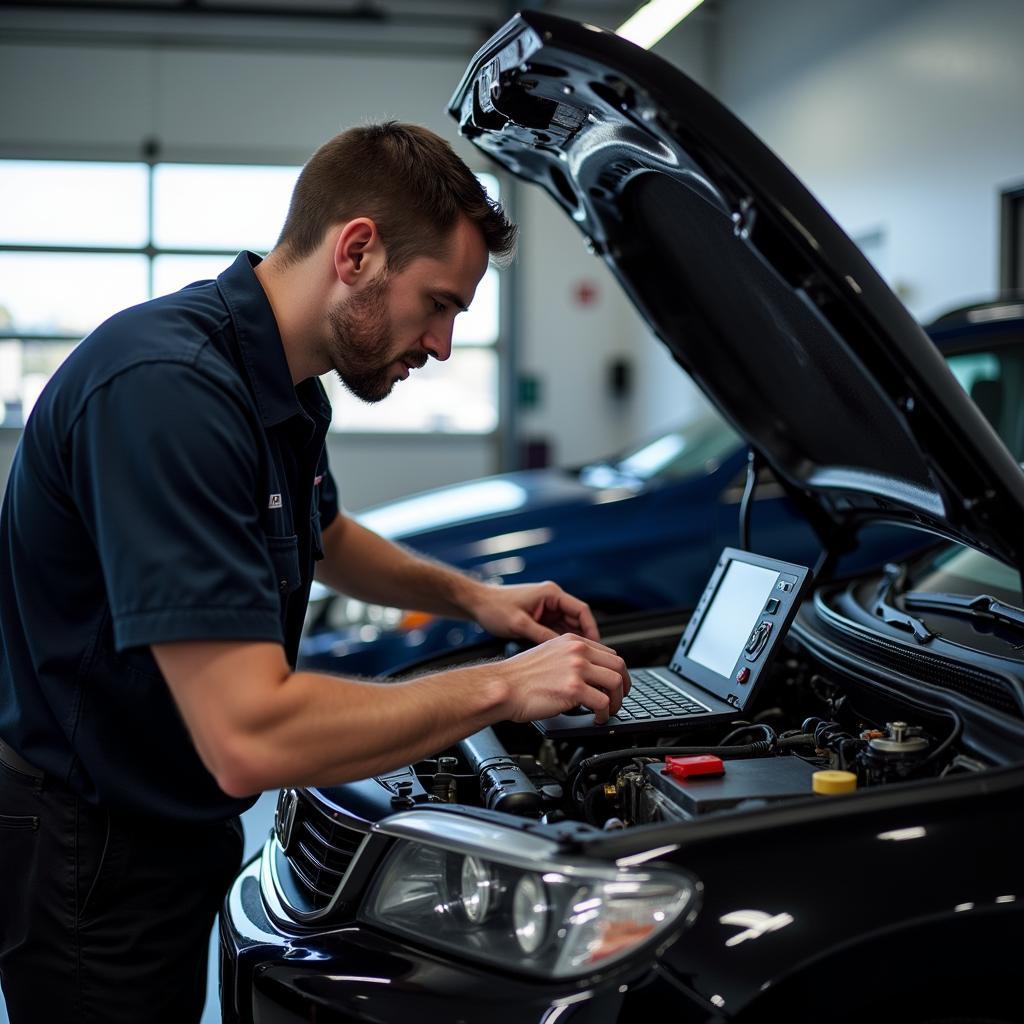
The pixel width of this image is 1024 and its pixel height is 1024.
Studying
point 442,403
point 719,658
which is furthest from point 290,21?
point 719,658

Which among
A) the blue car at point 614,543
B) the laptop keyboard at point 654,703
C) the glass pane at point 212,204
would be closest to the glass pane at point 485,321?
the glass pane at point 212,204

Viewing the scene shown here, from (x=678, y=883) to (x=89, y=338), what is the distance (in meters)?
0.91

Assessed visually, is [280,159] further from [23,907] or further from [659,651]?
[23,907]

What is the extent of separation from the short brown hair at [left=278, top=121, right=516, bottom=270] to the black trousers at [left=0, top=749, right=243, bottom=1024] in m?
0.77

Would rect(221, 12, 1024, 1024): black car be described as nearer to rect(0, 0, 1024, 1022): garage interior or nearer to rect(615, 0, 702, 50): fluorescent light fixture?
rect(615, 0, 702, 50): fluorescent light fixture

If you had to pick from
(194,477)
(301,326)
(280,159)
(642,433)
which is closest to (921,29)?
(642,433)

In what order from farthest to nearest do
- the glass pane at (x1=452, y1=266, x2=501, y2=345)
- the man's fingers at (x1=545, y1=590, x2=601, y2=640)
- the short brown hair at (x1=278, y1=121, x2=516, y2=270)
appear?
the glass pane at (x1=452, y1=266, x2=501, y2=345) → the man's fingers at (x1=545, y1=590, x2=601, y2=640) → the short brown hair at (x1=278, y1=121, x2=516, y2=270)

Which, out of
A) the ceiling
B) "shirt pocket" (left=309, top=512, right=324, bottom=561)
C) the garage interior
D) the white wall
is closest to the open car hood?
"shirt pocket" (left=309, top=512, right=324, bottom=561)

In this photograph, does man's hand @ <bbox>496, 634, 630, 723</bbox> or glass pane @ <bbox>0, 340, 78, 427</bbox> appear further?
glass pane @ <bbox>0, 340, 78, 427</bbox>

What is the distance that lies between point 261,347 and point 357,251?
17cm

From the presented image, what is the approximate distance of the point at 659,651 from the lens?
2125mm

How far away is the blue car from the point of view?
3.50 metres

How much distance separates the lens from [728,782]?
135 centimetres

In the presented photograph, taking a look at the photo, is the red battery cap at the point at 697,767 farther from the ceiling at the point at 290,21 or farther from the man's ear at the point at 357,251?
the ceiling at the point at 290,21
